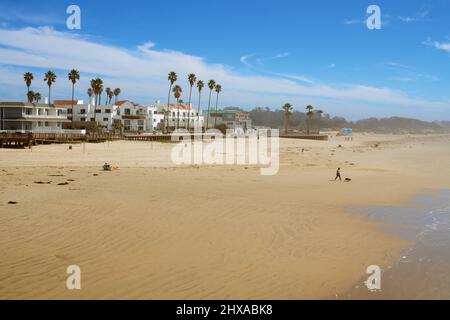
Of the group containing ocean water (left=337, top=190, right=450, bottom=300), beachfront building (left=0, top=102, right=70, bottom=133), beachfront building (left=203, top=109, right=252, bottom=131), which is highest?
beachfront building (left=203, top=109, right=252, bottom=131)

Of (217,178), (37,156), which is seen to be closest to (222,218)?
(217,178)

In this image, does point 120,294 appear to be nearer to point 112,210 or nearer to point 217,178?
point 112,210

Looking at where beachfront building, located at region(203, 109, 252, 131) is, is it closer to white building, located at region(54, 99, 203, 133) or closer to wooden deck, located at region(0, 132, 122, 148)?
white building, located at region(54, 99, 203, 133)

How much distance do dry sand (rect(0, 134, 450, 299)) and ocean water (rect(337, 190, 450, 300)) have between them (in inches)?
19.3

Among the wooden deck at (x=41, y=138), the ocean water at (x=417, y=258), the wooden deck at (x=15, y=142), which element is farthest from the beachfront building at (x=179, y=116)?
the ocean water at (x=417, y=258)

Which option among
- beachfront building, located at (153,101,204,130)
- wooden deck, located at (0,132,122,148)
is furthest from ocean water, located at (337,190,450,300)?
beachfront building, located at (153,101,204,130)

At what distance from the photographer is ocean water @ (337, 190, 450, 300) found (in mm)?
9133

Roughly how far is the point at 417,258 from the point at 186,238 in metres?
6.44

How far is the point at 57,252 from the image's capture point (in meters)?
10.6

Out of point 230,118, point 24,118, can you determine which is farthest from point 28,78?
point 230,118

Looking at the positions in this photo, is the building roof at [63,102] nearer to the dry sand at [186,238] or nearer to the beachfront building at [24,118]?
the beachfront building at [24,118]

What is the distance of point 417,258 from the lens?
11625mm

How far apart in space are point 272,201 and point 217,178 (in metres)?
8.12

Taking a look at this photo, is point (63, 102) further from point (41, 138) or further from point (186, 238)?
point (186, 238)
